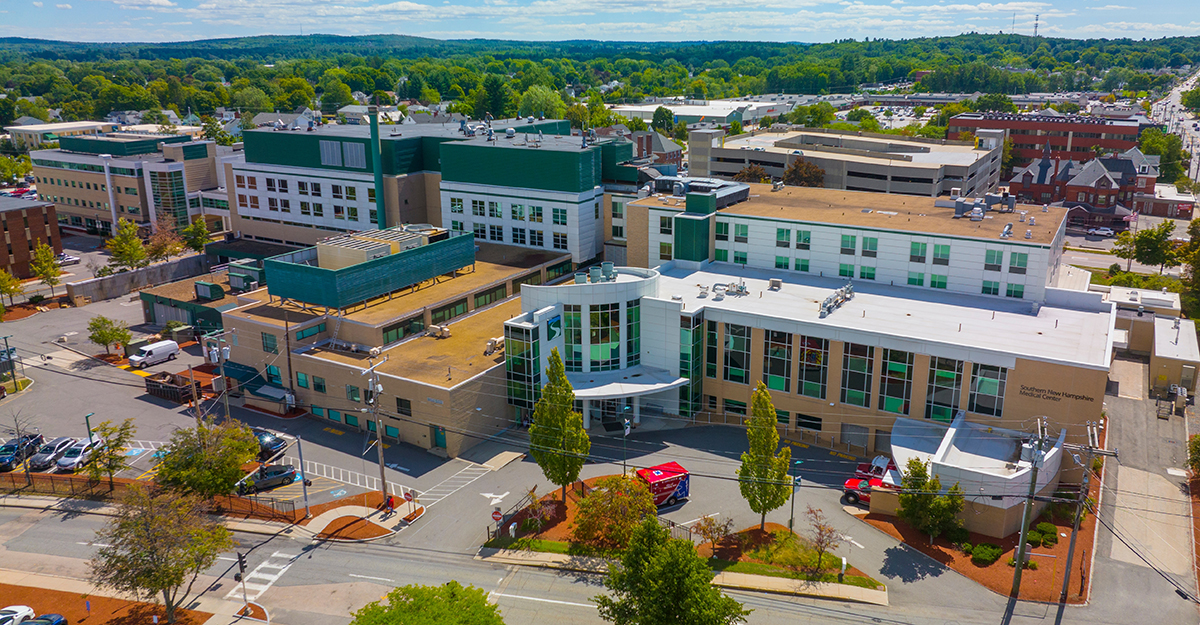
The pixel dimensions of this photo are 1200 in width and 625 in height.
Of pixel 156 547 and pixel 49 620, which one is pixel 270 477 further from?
pixel 49 620

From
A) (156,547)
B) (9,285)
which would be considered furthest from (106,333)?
(156,547)

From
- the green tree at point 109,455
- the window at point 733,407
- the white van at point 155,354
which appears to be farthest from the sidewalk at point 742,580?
the white van at point 155,354

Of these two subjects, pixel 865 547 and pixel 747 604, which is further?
pixel 865 547

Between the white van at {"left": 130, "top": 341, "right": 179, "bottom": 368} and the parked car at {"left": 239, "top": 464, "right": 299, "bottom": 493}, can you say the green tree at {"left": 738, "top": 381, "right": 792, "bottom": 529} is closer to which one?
the parked car at {"left": 239, "top": 464, "right": 299, "bottom": 493}

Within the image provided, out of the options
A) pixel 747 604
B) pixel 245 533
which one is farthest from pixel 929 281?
pixel 245 533

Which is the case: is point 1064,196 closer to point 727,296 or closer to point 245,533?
point 727,296

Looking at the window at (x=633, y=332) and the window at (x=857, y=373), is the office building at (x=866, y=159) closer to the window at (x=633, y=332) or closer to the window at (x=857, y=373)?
the window at (x=857, y=373)
